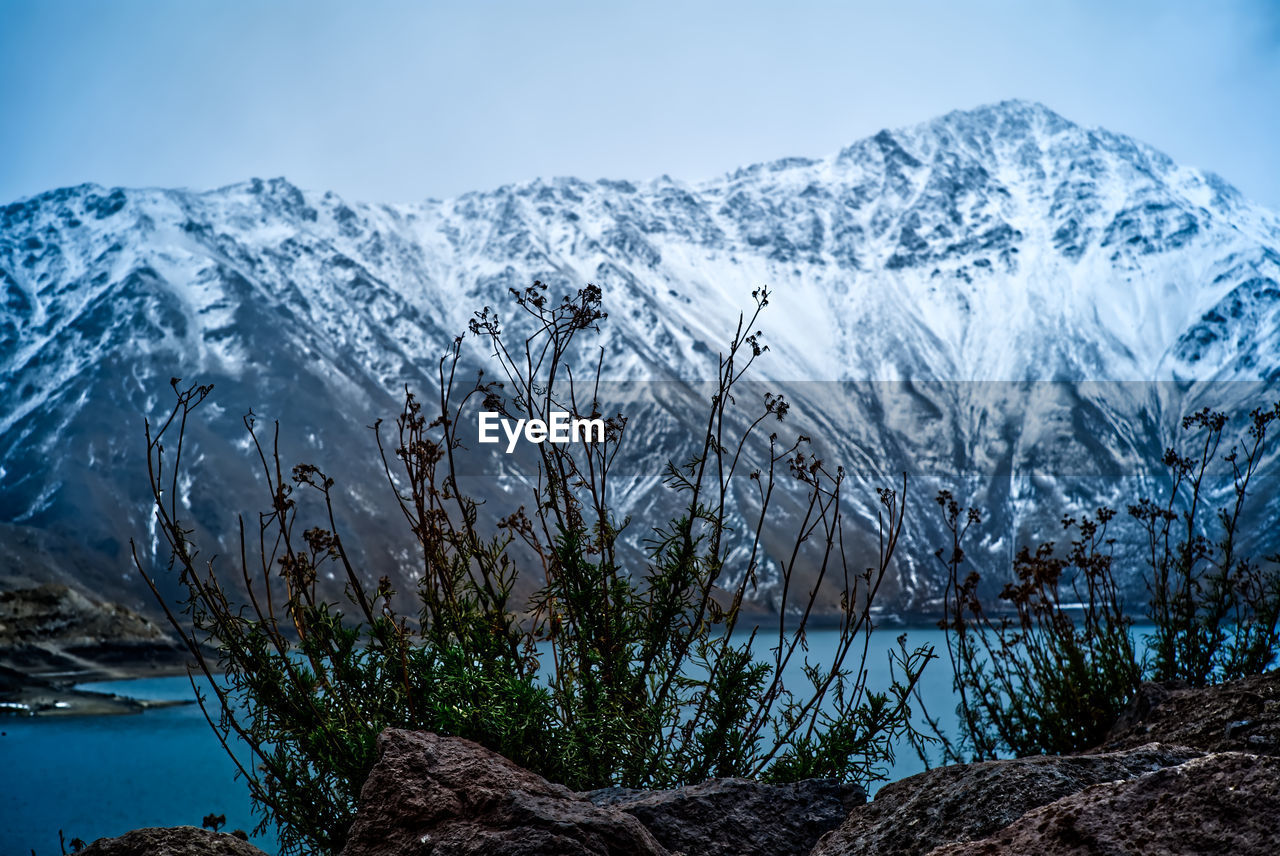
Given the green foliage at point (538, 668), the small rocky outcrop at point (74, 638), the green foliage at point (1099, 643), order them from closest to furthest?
the green foliage at point (538, 668) → the green foliage at point (1099, 643) → the small rocky outcrop at point (74, 638)

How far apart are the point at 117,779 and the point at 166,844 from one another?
687 cm

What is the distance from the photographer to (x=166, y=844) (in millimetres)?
1193

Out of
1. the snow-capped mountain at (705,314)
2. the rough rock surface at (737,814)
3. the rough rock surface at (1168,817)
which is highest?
the snow-capped mountain at (705,314)

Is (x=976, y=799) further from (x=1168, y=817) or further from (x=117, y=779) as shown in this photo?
(x=117, y=779)

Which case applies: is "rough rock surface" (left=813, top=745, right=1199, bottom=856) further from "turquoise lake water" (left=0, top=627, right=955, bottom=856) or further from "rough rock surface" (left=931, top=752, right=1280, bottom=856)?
"turquoise lake water" (left=0, top=627, right=955, bottom=856)

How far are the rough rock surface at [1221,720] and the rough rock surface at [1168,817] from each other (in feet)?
1.36

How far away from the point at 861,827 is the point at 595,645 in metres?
0.62

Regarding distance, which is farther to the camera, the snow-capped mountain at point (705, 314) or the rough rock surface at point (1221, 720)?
the snow-capped mountain at point (705, 314)

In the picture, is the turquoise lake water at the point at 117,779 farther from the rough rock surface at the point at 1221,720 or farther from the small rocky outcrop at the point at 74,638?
A: the small rocky outcrop at the point at 74,638

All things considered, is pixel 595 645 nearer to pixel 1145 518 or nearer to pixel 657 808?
A: pixel 657 808

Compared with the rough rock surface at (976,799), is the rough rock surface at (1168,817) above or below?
above

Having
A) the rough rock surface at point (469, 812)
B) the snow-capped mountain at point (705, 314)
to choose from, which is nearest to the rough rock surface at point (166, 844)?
the rough rock surface at point (469, 812)

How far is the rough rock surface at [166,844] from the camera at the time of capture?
46.6 inches

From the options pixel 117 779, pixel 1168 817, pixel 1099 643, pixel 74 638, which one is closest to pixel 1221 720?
pixel 1168 817
